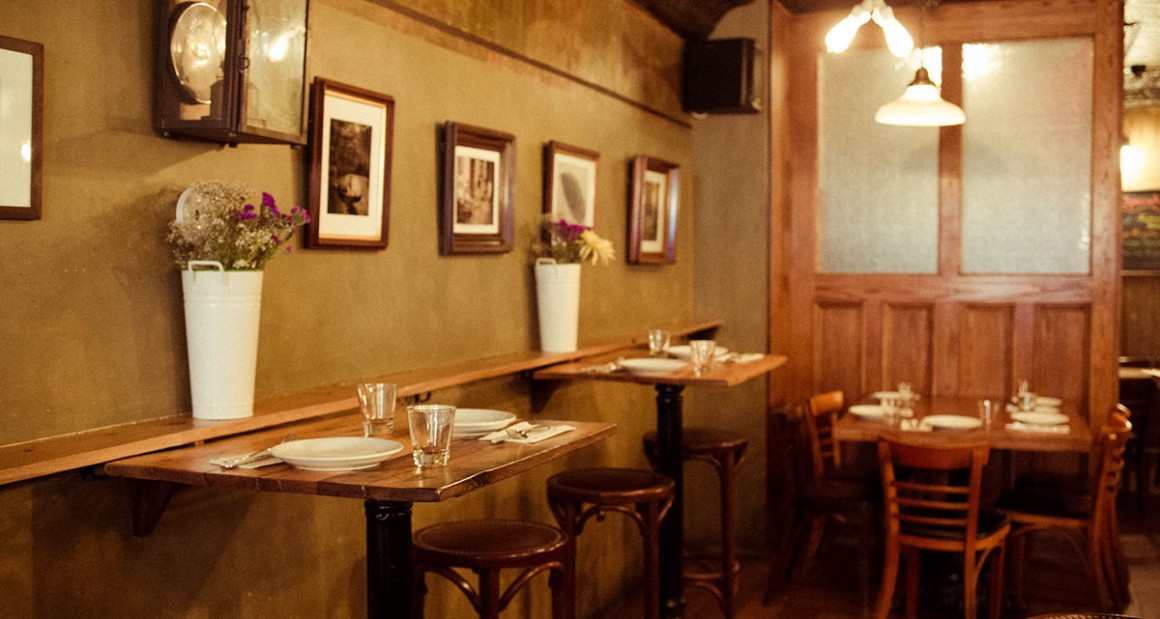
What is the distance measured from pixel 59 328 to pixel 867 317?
446 centimetres

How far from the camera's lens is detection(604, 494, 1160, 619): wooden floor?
4715 mm

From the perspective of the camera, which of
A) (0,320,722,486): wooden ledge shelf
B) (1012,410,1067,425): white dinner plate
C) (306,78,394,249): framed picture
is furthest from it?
(1012,410,1067,425): white dinner plate

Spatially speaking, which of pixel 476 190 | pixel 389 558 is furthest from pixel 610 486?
pixel 389 558

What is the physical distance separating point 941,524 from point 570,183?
1900mm

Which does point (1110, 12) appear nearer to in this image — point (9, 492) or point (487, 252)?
point (487, 252)

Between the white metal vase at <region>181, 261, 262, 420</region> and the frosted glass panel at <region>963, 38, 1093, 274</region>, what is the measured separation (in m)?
4.27

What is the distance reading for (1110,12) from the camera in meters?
5.36

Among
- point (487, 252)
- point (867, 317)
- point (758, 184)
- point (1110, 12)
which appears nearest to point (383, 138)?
point (487, 252)

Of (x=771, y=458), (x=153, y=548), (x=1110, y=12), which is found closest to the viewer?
(x=153, y=548)

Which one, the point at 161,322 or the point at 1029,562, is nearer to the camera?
the point at 161,322

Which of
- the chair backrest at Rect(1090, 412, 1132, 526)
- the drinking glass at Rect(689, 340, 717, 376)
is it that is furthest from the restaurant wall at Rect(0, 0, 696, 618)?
the chair backrest at Rect(1090, 412, 1132, 526)

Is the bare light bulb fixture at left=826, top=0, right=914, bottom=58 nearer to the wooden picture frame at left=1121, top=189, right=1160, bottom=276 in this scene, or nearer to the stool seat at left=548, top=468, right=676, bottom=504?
the stool seat at left=548, top=468, right=676, bottom=504

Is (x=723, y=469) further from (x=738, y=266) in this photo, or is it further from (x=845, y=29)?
(x=845, y=29)

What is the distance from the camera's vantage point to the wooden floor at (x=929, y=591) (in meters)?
4.71
